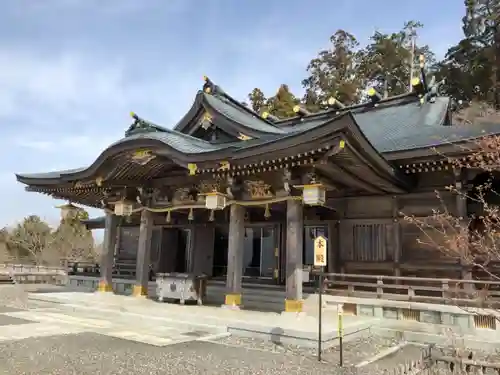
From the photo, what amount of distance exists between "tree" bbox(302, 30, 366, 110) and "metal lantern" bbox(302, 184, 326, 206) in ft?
100

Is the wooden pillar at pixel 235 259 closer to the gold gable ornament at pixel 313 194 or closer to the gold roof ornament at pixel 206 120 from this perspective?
the gold gable ornament at pixel 313 194

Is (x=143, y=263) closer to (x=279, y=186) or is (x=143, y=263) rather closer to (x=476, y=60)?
(x=279, y=186)

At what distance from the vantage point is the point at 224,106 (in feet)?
51.9

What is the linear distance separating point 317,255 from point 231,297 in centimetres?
483

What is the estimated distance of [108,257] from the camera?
49.0ft

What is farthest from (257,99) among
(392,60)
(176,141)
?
(176,141)

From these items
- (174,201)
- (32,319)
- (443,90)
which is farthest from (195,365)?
(443,90)

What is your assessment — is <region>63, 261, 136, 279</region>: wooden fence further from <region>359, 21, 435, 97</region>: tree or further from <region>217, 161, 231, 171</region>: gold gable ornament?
<region>359, 21, 435, 97</region>: tree

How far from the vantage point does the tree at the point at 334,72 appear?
40.1 metres

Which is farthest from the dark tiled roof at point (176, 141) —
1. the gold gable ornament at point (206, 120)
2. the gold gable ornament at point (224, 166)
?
the gold gable ornament at point (206, 120)

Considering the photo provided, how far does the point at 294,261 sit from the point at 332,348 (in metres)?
2.85

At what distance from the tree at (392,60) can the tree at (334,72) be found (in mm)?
994

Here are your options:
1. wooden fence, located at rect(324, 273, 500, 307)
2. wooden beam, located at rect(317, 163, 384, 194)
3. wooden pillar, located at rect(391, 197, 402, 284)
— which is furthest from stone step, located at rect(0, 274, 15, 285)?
wooden pillar, located at rect(391, 197, 402, 284)

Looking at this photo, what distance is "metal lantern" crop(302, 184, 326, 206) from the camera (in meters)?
10.0
